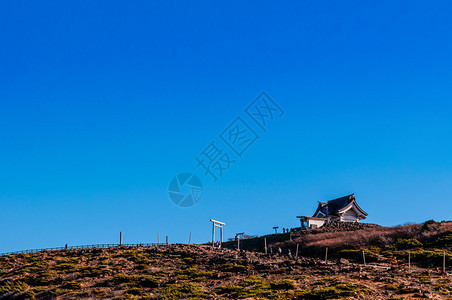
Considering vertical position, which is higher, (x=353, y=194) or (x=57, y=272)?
(x=353, y=194)

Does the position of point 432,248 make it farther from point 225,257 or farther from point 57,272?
point 57,272

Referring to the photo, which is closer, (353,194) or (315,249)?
(315,249)

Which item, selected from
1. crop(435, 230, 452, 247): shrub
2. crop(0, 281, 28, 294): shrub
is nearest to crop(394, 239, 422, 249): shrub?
crop(435, 230, 452, 247): shrub

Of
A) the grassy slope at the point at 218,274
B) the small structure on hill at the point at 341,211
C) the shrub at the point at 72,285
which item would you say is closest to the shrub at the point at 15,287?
the grassy slope at the point at 218,274

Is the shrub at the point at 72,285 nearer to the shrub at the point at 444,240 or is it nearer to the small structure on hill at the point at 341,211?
the shrub at the point at 444,240

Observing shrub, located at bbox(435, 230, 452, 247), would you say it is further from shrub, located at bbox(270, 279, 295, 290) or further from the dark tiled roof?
the dark tiled roof

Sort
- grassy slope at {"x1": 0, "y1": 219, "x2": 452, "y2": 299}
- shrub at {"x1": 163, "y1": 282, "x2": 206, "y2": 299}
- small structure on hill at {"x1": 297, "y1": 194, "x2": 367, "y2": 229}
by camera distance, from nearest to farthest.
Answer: grassy slope at {"x1": 0, "y1": 219, "x2": 452, "y2": 299}
shrub at {"x1": 163, "y1": 282, "x2": 206, "y2": 299}
small structure on hill at {"x1": 297, "y1": 194, "x2": 367, "y2": 229}

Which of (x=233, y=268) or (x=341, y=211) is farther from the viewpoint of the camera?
(x=341, y=211)

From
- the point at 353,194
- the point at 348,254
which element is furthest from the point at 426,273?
the point at 353,194

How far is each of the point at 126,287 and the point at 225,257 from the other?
30.7 feet

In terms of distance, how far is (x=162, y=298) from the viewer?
27922mm

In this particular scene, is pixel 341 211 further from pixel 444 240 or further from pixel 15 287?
pixel 15 287

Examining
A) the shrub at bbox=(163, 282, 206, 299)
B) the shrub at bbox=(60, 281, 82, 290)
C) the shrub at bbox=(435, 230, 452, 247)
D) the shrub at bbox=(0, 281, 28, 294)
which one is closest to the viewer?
the shrub at bbox=(163, 282, 206, 299)

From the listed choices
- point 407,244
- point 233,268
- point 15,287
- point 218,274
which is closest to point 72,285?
point 15,287
